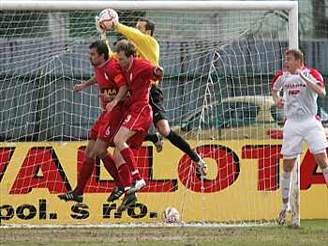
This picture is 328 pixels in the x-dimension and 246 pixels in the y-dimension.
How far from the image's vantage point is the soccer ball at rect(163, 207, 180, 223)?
1555 cm

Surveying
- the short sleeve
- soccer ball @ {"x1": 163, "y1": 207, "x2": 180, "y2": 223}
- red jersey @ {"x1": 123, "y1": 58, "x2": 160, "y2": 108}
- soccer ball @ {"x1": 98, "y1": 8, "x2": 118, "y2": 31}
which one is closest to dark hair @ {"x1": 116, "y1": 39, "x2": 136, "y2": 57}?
red jersey @ {"x1": 123, "y1": 58, "x2": 160, "y2": 108}

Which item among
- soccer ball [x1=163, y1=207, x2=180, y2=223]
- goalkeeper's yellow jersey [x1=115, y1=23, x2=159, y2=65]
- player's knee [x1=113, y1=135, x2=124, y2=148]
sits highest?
goalkeeper's yellow jersey [x1=115, y1=23, x2=159, y2=65]

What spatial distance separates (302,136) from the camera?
14.7m

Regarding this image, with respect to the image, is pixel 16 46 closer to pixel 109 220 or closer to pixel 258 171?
pixel 109 220

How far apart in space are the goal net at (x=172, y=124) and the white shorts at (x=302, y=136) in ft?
4.29

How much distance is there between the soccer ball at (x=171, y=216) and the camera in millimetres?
15555

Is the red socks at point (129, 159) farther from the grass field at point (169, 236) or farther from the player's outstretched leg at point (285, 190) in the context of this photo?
the player's outstretched leg at point (285, 190)

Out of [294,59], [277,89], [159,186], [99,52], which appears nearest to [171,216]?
[159,186]

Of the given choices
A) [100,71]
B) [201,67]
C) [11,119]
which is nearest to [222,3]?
[201,67]

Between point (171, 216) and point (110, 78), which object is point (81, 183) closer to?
point (110, 78)

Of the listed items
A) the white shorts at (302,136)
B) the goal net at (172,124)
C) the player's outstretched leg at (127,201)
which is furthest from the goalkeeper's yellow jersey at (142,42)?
the white shorts at (302,136)

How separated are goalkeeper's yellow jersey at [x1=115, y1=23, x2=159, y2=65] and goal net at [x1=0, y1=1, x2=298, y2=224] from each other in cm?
155

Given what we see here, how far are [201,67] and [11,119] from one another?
2828 mm

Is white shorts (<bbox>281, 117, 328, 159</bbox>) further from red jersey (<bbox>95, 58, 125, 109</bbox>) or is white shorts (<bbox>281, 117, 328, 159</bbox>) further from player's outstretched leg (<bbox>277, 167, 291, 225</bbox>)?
red jersey (<bbox>95, 58, 125, 109</bbox>)
